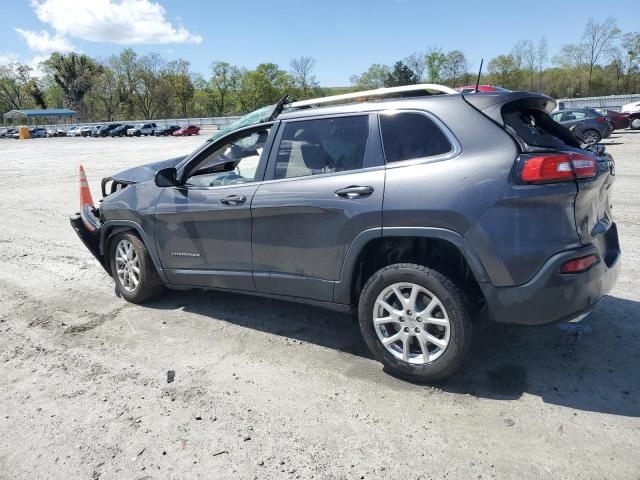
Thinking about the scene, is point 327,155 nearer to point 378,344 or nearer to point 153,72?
point 378,344

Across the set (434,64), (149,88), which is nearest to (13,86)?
(149,88)

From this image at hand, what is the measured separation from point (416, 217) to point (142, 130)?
203ft

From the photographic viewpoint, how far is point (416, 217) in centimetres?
318

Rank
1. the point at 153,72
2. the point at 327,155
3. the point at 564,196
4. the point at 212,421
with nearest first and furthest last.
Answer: the point at 564,196, the point at 212,421, the point at 327,155, the point at 153,72

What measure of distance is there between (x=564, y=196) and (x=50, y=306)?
4.81 m

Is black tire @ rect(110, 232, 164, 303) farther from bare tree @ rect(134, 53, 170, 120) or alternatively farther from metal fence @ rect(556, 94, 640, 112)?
bare tree @ rect(134, 53, 170, 120)

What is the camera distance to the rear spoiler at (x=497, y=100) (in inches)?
125

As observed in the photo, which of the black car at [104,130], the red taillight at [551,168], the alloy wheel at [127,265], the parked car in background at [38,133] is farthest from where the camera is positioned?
the parked car in background at [38,133]

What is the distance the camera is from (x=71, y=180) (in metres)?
16.2

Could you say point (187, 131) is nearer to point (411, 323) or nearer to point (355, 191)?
point (355, 191)

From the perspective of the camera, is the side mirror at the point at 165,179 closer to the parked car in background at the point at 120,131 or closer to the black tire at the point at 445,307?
the black tire at the point at 445,307

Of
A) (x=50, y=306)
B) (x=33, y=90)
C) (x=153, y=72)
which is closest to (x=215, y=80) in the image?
(x=153, y=72)

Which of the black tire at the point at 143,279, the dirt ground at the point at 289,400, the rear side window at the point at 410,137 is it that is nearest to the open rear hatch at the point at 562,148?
the rear side window at the point at 410,137

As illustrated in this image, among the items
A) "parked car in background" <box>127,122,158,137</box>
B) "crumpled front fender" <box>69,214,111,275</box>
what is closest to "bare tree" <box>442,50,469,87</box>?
"parked car in background" <box>127,122,158,137</box>
